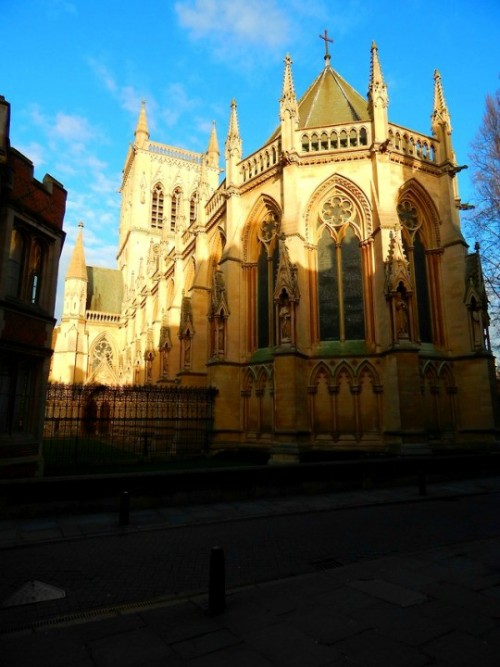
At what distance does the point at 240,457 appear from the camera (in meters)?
17.6

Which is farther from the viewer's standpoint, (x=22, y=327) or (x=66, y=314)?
(x=66, y=314)

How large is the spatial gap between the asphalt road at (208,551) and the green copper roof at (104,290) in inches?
1835

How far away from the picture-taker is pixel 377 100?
17.3 m

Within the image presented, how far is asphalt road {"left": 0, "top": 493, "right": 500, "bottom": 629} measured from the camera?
17.3 ft

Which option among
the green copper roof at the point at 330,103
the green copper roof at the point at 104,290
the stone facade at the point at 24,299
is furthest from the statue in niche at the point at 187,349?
the green copper roof at the point at 104,290

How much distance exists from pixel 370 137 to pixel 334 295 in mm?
6470

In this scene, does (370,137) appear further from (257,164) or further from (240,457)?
(240,457)

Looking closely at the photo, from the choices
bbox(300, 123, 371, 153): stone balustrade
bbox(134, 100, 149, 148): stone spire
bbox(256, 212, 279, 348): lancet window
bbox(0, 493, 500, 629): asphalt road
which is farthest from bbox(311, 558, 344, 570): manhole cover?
bbox(134, 100, 149, 148): stone spire

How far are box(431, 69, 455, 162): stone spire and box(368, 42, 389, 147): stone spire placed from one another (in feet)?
10.2

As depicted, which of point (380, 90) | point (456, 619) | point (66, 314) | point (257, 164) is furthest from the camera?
point (66, 314)

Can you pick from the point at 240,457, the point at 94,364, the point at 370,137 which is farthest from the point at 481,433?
the point at 94,364

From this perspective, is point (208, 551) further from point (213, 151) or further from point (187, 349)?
point (213, 151)

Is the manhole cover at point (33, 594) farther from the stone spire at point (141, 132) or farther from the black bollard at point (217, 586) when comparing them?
the stone spire at point (141, 132)

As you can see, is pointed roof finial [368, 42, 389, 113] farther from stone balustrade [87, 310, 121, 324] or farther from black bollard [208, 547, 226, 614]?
stone balustrade [87, 310, 121, 324]
